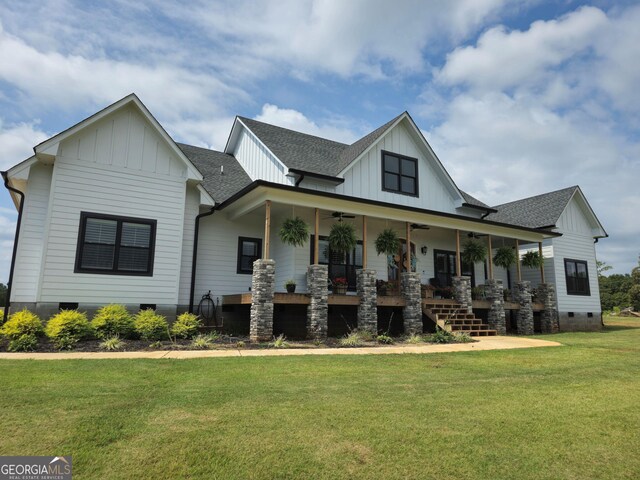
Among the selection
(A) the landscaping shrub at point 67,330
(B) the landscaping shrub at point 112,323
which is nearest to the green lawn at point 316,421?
(A) the landscaping shrub at point 67,330

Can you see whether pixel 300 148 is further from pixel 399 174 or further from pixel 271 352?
pixel 271 352

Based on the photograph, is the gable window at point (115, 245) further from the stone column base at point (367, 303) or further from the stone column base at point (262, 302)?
the stone column base at point (367, 303)

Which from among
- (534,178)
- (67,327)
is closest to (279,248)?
(67,327)

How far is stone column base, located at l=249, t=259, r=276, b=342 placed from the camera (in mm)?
11391

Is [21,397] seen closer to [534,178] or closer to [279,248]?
[279,248]

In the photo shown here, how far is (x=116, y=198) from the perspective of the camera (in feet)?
40.6

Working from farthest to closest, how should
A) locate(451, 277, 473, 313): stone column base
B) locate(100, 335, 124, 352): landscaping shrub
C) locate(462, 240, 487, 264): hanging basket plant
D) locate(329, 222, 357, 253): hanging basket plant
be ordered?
locate(462, 240, 487, 264): hanging basket plant
locate(451, 277, 473, 313): stone column base
locate(329, 222, 357, 253): hanging basket plant
locate(100, 335, 124, 352): landscaping shrub

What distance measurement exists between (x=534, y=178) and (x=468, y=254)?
67.9 feet

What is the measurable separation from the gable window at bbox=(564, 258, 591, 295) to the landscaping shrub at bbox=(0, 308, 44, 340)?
75.2 feet

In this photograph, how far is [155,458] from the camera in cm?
350

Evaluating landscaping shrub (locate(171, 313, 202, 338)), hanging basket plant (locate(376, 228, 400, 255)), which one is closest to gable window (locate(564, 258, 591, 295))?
hanging basket plant (locate(376, 228, 400, 255))

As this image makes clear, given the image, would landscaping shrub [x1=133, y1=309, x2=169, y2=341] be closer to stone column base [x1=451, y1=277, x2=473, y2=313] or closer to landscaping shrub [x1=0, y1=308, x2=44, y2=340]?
landscaping shrub [x1=0, y1=308, x2=44, y2=340]

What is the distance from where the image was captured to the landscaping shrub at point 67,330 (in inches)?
364

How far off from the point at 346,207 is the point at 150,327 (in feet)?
23.4
